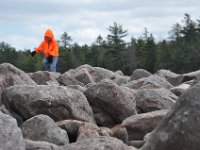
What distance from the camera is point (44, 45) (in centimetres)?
2280

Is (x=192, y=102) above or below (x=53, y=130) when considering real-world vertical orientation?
above

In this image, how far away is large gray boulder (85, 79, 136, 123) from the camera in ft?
38.1

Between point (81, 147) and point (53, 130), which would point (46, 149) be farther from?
point (53, 130)

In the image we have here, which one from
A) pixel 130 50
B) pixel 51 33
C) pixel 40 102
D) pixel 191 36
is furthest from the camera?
pixel 191 36

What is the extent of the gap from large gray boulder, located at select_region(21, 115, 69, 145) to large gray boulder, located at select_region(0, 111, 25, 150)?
5.33ft

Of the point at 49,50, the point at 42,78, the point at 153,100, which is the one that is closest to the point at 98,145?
the point at 153,100

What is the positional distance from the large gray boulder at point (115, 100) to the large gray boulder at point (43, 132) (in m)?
2.66

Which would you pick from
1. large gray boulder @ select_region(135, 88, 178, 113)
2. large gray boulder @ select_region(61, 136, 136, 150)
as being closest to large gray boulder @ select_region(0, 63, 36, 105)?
large gray boulder @ select_region(135, 88, 178, 113)

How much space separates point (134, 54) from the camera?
96750mm

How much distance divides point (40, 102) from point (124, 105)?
1.76m

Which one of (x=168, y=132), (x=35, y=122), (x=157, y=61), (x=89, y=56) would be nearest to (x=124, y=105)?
(x=35, y=122)

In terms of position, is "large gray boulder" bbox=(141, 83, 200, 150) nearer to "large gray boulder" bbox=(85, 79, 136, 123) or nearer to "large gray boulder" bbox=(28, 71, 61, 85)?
"large gray boulder" bbox=(85, 79, 136, 123)

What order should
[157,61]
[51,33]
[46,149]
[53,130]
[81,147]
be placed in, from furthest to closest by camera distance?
[157,61] → [51,33] → [53,130] → [46,149] → [81,147]

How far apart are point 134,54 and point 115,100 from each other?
85375mm
